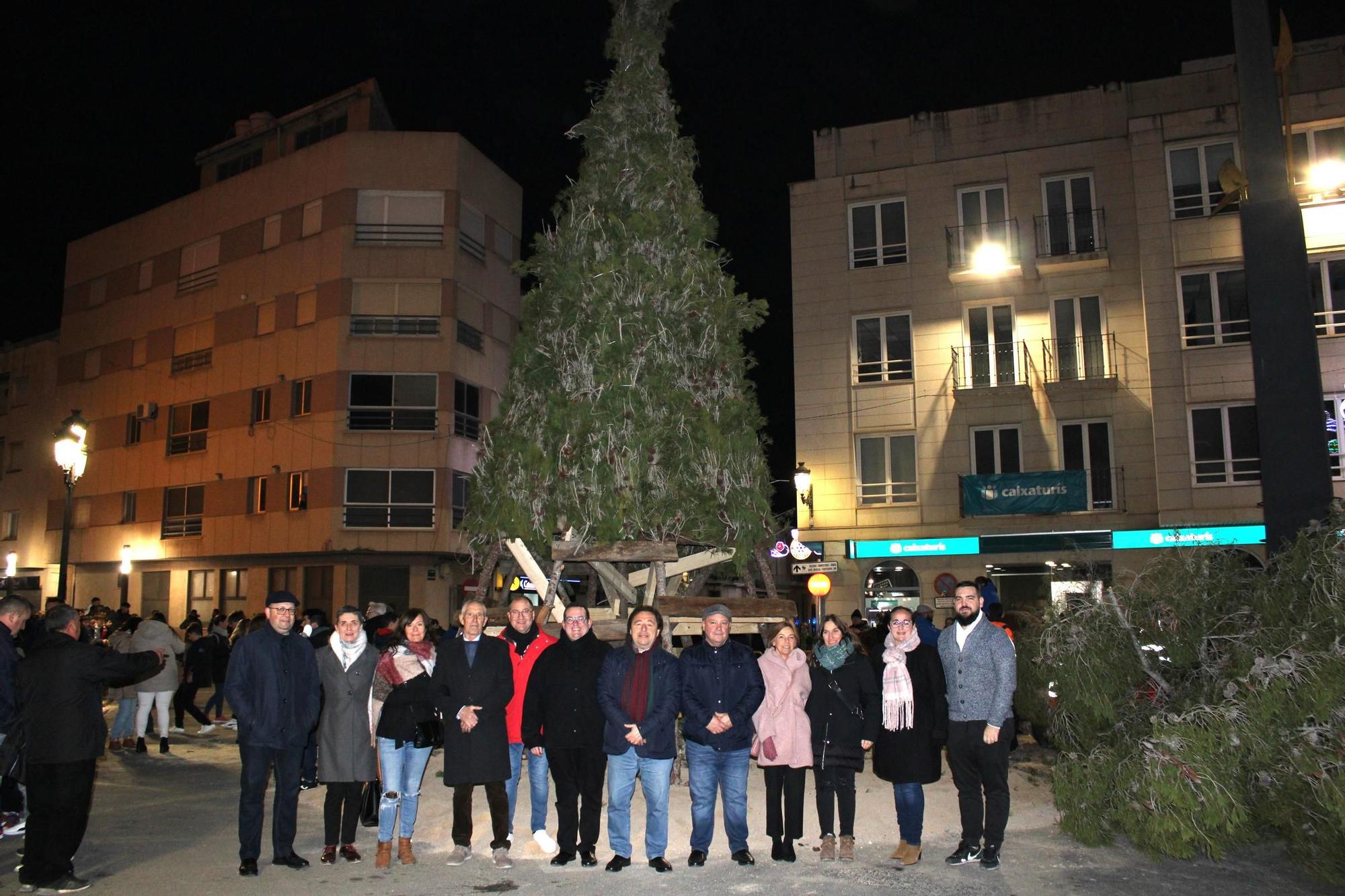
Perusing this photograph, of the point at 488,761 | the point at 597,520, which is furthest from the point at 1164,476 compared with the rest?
the point at 488,761

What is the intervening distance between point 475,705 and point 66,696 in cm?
265

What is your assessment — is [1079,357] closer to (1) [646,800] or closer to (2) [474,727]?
(1) [646,800]

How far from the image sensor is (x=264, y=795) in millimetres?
7371

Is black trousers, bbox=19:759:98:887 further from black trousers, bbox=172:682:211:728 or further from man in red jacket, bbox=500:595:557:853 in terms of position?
black trousers, bbox=172:682:211:728

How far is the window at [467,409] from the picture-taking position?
33156mm

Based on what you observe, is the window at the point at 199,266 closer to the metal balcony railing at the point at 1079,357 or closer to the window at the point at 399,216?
the window at the point at 399,216

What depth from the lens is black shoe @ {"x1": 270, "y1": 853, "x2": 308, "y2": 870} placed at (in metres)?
7.25

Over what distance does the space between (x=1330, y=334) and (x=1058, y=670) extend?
64.2ft

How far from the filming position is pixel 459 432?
33438 millimetres

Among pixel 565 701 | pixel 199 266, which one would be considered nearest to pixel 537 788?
pixel 565 701

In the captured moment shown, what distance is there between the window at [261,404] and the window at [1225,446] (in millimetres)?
26962

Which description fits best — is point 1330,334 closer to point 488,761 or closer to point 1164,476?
point 1164,476

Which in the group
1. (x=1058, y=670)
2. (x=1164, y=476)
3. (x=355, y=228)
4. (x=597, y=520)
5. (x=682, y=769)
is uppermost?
(x=355, y=228)

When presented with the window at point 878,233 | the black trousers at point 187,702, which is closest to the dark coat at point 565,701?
the black trousers at point 187,702
